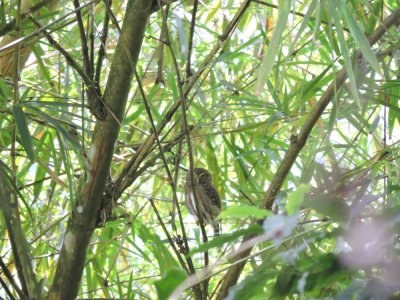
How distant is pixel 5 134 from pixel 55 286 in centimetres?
44

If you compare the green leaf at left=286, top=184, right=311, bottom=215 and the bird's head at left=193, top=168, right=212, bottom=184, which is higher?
the bird's head at left=193, top=168, right=212, bottom=184

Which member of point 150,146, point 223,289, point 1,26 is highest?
point 1,26

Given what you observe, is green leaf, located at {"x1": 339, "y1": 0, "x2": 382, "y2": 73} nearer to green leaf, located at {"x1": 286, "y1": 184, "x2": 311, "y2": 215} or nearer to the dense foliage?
the dense foliage

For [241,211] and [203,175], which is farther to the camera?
Answer: [203,175]

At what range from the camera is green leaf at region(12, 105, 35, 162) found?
1082mm

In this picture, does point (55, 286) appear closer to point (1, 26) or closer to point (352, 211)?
point (1, 26)

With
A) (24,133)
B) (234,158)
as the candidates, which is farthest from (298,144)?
(24,133)

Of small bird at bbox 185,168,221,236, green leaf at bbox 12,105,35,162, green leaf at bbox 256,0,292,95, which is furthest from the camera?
small bird at bbox 185,168,221,236

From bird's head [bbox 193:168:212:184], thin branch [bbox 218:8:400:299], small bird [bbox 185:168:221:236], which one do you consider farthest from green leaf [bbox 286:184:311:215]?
bird's head [bbox 193:168:212:184]

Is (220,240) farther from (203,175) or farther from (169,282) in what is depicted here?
(203,175)

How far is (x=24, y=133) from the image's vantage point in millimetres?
1090

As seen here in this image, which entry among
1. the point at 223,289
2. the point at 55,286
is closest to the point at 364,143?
the point at 223,289

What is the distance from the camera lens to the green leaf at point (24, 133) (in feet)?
3.55

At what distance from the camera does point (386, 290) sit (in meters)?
0.49
